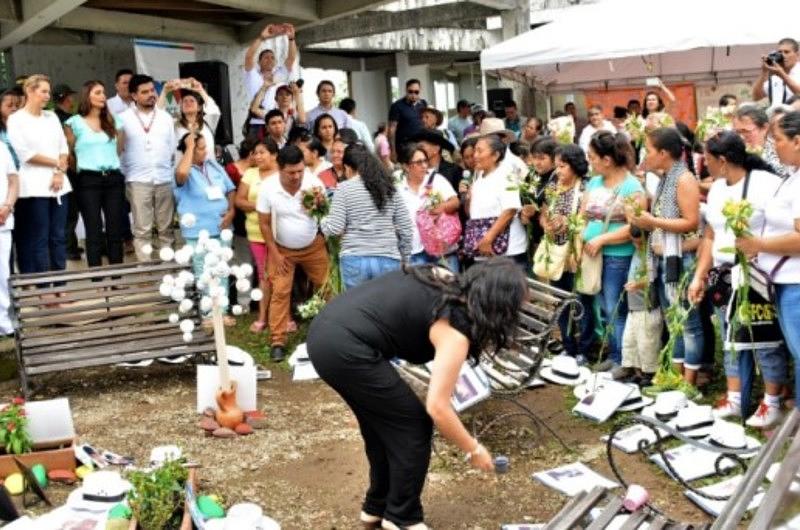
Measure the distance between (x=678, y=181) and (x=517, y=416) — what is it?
5.47 ft

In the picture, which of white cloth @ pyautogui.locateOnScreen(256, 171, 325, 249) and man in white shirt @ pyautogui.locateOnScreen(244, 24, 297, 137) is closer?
white cloth @ pyautogui.locateOnScreen(256, 171, 325, 249)

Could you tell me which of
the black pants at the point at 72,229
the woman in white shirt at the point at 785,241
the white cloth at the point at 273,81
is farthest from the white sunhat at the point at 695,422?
the black pants at the point at 72,229

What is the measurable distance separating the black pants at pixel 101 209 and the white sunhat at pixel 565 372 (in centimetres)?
428

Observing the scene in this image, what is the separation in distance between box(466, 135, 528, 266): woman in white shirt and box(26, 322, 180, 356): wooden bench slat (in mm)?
2317

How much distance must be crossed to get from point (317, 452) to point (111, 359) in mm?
1905

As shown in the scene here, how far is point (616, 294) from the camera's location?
647 cm

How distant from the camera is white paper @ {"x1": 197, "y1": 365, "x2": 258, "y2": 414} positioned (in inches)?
244

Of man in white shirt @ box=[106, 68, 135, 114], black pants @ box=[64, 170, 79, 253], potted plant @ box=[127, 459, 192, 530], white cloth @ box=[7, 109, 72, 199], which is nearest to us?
potted plant @ box=[127, 459, 192, 530]

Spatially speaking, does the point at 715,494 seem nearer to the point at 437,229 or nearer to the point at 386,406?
the point at 386,406

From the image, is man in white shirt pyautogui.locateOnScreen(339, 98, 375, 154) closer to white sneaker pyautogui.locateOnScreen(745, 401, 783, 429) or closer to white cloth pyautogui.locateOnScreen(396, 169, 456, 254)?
white cloth pyautogui.locateOnScreen(396, 169, 456, 254)

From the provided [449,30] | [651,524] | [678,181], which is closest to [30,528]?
[651,524]

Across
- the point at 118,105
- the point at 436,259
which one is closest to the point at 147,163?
the point at 118,105

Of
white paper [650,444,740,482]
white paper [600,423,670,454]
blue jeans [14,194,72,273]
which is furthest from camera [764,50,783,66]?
blue jeans [14,194,72,273]

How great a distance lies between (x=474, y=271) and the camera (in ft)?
12.7
